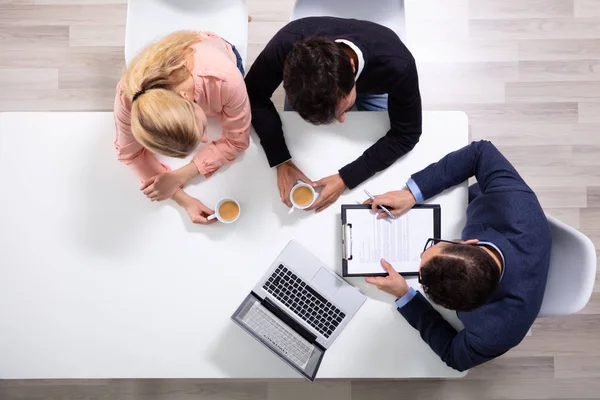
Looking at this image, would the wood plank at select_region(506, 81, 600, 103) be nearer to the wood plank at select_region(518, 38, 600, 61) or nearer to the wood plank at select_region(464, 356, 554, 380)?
the wood plank at select_region(518, 38, 600, 61)

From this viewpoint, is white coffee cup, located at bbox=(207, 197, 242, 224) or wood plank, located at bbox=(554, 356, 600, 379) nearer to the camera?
white coffee cup, located at bbox=(207, 197, 242, 224)

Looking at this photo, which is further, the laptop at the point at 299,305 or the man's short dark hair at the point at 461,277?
the laptop at the point at 299,305

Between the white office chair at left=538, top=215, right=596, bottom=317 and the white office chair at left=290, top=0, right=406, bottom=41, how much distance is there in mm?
838

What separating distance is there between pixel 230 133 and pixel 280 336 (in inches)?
23.4

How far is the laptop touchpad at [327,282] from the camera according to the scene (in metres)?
1.37

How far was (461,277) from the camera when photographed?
1.19m

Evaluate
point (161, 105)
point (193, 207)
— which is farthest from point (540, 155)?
point (161, 105)

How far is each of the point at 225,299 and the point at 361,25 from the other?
2.93ft

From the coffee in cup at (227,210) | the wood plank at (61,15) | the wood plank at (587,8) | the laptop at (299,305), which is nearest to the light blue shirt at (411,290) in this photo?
the laptop at (299,305)

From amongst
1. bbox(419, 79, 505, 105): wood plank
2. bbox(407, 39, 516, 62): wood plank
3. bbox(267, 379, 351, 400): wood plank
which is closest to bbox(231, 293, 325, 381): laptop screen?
bbox(267, 379, 351, 400): wood plank

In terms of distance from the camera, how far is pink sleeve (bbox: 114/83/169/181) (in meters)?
1.31

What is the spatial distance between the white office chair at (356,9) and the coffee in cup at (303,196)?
65cm

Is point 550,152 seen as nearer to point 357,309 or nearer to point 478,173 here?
point 478,173

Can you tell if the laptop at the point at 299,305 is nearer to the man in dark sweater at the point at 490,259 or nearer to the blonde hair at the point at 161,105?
the man in dark sweater at the point at 490,259
